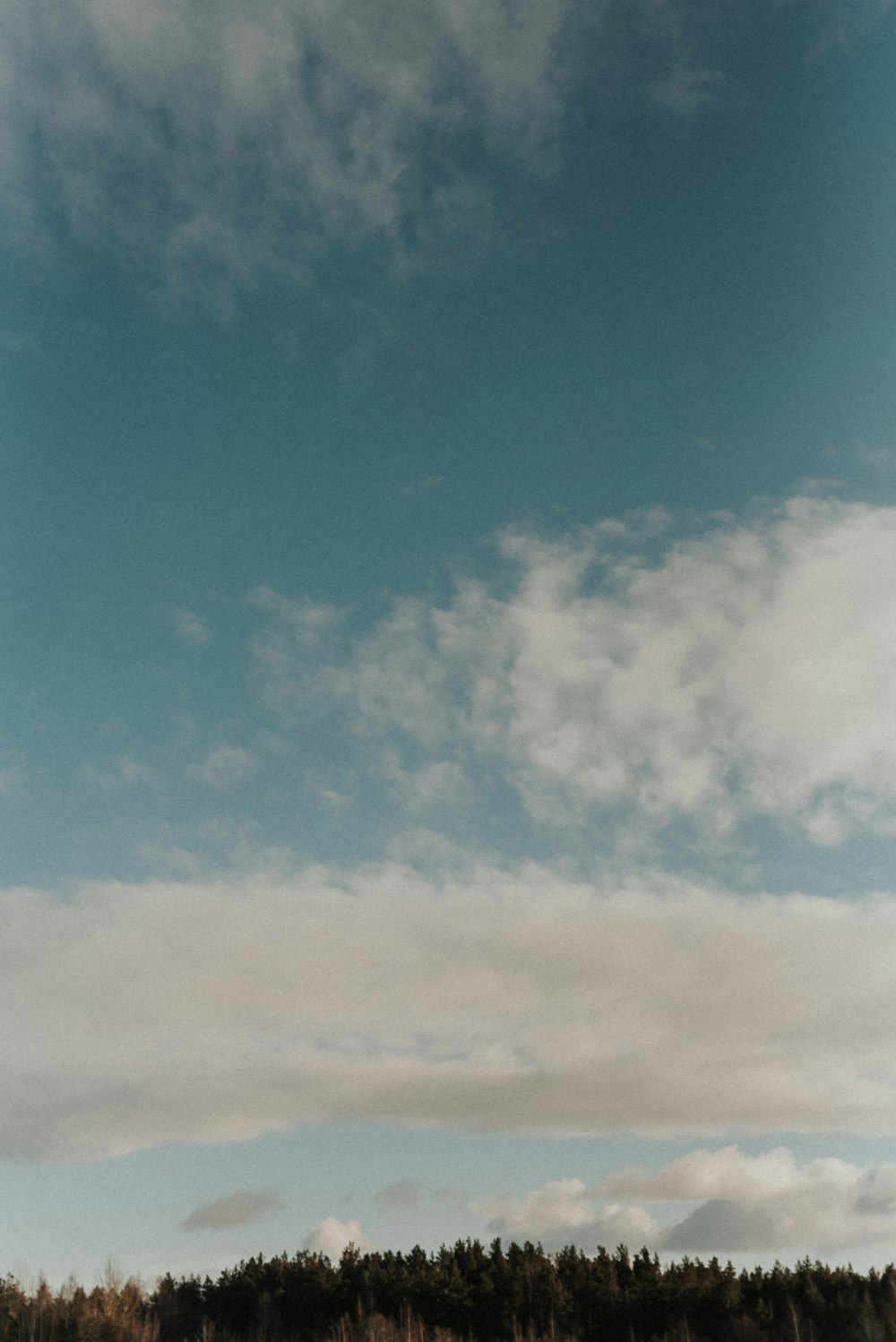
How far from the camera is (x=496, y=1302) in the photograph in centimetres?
4278

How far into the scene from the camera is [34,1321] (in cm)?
3403

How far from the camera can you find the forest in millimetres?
37938

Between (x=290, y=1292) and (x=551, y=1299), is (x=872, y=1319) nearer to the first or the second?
(x=551, y=1299)

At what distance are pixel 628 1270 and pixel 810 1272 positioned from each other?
24.7ft

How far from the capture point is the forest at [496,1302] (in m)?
37.9

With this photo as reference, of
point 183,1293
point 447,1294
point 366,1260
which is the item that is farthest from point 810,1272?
point 183,1293

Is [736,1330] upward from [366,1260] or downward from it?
downward

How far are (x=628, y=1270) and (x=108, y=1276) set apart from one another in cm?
2220

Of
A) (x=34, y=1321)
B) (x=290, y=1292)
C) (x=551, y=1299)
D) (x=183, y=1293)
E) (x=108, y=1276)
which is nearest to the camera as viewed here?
(x=34, y=1321)

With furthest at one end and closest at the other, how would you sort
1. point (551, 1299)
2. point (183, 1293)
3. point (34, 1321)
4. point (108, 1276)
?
point (183, 1293) → point (551, 1299) → point (108, 1276) → point (34, 1321)

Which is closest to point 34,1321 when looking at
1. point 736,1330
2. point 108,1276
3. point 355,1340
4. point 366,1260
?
point 108,1276

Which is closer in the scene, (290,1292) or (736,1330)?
(736,1330)

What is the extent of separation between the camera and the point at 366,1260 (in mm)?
47031

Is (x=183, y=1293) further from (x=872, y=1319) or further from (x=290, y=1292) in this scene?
(x=872, y=1319)
